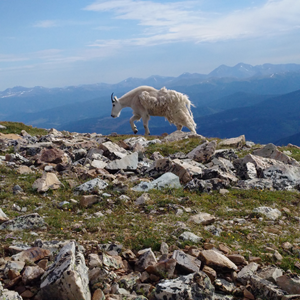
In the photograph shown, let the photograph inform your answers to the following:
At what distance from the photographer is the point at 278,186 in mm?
10781

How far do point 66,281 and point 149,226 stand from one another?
3.26 meters

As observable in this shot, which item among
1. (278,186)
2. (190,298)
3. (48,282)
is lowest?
(278,186)

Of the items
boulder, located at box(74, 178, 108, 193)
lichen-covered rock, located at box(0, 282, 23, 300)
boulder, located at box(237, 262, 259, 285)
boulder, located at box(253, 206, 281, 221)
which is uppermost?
lichen-covered rock, located at box(0, 282, 23, 300)

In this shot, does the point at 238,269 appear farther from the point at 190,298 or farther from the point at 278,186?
the point at 278,186

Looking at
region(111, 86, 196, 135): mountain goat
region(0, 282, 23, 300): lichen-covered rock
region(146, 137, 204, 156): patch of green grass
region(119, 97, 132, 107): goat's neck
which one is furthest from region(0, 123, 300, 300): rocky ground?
region(119, 97, 132, 107): goat's neck

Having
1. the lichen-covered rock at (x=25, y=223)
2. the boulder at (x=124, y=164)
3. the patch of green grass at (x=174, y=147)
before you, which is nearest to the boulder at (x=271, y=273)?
the lichen-covered rock at (x=25, y=223)

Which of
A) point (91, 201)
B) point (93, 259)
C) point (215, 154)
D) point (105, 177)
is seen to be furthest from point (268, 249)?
point (215, 154)

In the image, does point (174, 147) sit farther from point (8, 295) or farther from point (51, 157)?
point (8, 295)

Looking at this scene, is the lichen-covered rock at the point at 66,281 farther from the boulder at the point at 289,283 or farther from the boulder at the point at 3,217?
the boulder at the point at 3,217

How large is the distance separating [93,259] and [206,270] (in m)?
2.00

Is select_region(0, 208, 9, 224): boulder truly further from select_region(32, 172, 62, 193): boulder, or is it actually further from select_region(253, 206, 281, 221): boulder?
select_region(253, 206, 281, 221): boulder

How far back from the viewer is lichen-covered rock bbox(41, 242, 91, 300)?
4078mm

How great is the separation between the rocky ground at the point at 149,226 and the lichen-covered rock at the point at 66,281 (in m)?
0.02

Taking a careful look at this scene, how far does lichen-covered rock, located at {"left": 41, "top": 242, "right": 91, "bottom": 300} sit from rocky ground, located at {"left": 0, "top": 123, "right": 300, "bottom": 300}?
0.06 feet
